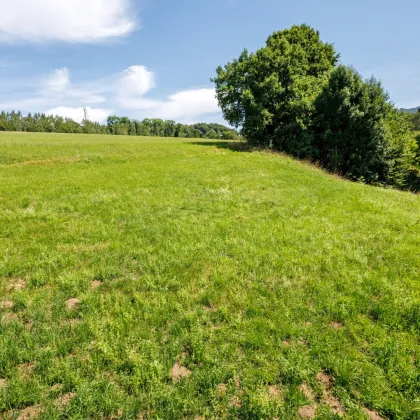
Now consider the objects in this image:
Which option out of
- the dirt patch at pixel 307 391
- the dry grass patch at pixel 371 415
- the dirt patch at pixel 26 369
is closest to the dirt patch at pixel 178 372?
the dirt patch at pixel 307 391

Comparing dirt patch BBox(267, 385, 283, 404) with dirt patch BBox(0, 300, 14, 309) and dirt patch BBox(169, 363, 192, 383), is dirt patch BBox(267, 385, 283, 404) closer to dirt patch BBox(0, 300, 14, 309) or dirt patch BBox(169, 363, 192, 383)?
dirt patch BBox(169, 363, 192, 383)

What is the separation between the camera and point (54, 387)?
369 centimetres

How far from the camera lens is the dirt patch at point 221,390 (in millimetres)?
3666

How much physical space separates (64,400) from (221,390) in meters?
2.13

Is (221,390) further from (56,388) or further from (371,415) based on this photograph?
(56,388)

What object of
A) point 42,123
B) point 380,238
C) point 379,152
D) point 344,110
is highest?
point 42,123

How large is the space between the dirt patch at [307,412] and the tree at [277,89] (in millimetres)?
26726

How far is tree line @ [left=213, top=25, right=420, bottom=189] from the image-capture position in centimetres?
2481

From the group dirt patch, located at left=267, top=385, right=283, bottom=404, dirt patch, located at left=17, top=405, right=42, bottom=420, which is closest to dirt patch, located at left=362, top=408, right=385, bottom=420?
dirt patch, located at left=267, top=385, right=283, bottom=404

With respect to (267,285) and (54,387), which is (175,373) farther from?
(267,285)

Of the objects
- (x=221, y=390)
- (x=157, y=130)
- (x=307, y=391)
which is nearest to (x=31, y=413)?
(x=221, y=390)

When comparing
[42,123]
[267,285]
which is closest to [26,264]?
[267,285]

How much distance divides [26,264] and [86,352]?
352 cm

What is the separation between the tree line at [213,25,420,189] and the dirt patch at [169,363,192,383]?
26.8 meters
